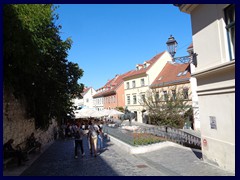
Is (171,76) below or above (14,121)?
above

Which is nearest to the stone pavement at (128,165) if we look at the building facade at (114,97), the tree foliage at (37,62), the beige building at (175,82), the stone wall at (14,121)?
the stone wall at (14,121)

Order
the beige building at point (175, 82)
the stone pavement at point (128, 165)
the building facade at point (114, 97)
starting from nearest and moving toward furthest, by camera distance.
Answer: the stone pavement at point (128, 165) → the beige building at point (175, 82) → the building facade at point (114, 97)

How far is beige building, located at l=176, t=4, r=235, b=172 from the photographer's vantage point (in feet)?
24.6

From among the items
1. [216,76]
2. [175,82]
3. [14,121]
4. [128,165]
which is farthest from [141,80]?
[216,76]

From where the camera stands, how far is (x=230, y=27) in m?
7.50

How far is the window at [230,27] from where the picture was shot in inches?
293

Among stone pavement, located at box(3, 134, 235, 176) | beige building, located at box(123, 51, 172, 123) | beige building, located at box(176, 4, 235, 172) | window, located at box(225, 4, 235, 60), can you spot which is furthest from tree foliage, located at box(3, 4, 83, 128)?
beige building, located at box(123, 51, 172, 123)

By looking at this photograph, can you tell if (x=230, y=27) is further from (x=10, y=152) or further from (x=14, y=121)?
(x=14, y=121)

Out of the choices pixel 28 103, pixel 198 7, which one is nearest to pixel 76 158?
pixel 28 103

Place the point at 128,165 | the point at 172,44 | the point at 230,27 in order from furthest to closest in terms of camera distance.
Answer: the point at 172,44 → the point at 128,165 → the point at 230,27

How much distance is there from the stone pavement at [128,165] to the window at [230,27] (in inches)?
153

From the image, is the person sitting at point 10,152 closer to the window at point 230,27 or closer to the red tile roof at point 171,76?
the window at point 230,27

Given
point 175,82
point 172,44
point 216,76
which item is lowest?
point 216,76

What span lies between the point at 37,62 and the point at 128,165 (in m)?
5.40
